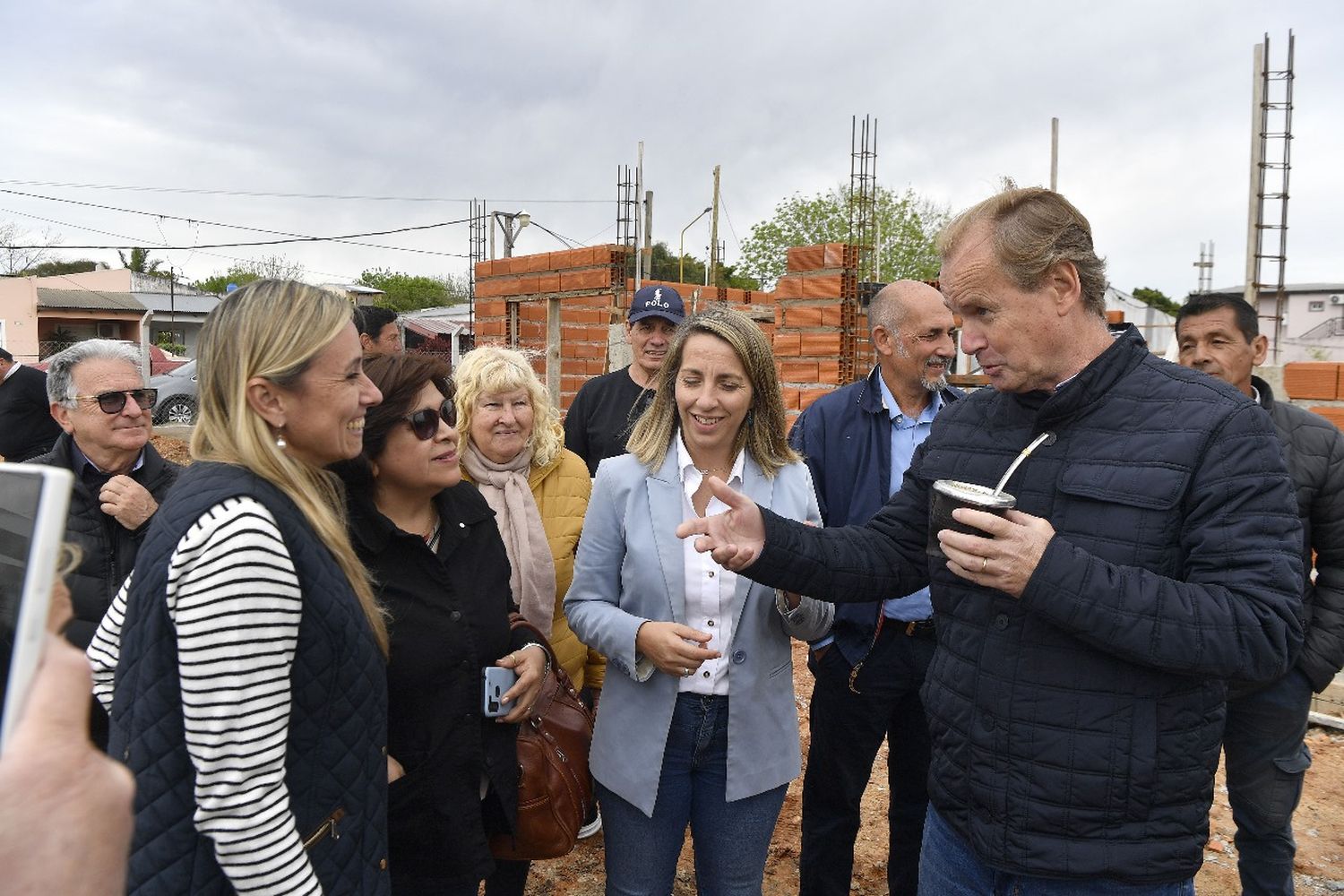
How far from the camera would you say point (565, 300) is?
1026 centimetres

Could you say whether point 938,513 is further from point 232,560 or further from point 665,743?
point 232,560

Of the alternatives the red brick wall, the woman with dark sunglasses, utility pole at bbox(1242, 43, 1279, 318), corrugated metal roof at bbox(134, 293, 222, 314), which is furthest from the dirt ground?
corrugated metal roof at bbox(134, 293, 222, 314)

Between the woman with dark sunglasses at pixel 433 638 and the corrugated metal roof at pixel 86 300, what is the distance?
44660mm

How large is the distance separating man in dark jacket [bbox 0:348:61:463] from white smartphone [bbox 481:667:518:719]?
3.86 metres

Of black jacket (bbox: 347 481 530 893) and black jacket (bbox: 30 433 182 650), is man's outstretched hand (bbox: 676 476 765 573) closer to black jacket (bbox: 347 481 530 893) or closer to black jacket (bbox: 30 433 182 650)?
black jacket (bbox: 347 481 530 893)

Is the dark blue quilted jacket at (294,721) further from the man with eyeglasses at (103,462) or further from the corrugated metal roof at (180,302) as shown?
the corrugated metal roof at (180,302)

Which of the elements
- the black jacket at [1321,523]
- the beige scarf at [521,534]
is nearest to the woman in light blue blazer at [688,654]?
the beige scarf at [521,534]

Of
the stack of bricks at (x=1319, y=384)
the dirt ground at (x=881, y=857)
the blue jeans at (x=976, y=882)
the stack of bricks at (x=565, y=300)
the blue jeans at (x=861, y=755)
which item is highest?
the stack of bricks at (x=565, y=300)

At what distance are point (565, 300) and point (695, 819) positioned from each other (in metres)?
8.34

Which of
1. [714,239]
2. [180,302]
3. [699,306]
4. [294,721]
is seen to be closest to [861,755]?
[294,721]

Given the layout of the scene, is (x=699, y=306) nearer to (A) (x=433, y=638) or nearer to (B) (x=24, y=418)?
(B) (x=24, y=418)

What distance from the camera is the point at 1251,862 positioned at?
3170 mm

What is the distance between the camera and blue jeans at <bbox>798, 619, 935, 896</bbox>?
320 cm

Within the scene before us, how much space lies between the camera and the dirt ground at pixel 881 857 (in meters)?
3.61
